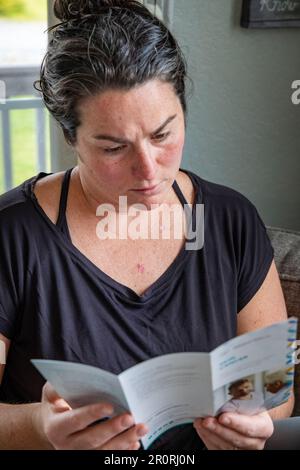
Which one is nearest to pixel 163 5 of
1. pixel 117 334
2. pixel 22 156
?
pixel 117 334

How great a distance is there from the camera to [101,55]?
110cm

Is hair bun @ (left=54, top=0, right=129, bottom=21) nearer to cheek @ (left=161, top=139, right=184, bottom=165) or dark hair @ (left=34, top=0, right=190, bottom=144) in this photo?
dark hair @ (left=34, top=0, right=190, bottom=144)

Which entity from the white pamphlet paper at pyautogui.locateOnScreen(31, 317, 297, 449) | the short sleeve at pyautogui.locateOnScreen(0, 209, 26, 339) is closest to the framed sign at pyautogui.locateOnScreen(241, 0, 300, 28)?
the short sleeve at pyautogui.locateOnScreen(0, 209, 26, 339)

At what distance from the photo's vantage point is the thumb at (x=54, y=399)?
1.06m

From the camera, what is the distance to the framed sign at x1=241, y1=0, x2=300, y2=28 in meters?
1.82

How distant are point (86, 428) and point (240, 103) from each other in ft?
4.15

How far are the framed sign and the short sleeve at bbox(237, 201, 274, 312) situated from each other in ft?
2.44

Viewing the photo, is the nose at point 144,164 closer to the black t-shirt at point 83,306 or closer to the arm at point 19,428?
the black t-shirt at point 83,306

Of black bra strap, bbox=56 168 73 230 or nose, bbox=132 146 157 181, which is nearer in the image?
nose, bbox=132 146 157 181

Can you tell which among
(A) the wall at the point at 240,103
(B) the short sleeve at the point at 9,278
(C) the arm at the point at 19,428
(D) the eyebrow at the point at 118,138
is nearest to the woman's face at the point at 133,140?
(D) the eyebrow at the point at 118,138

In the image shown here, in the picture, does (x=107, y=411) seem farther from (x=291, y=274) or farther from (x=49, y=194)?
(x=291, y=274)

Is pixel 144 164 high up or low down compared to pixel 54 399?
up

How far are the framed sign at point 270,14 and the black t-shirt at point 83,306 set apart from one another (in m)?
0.86

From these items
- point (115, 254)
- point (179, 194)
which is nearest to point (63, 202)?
point (115, 254)
